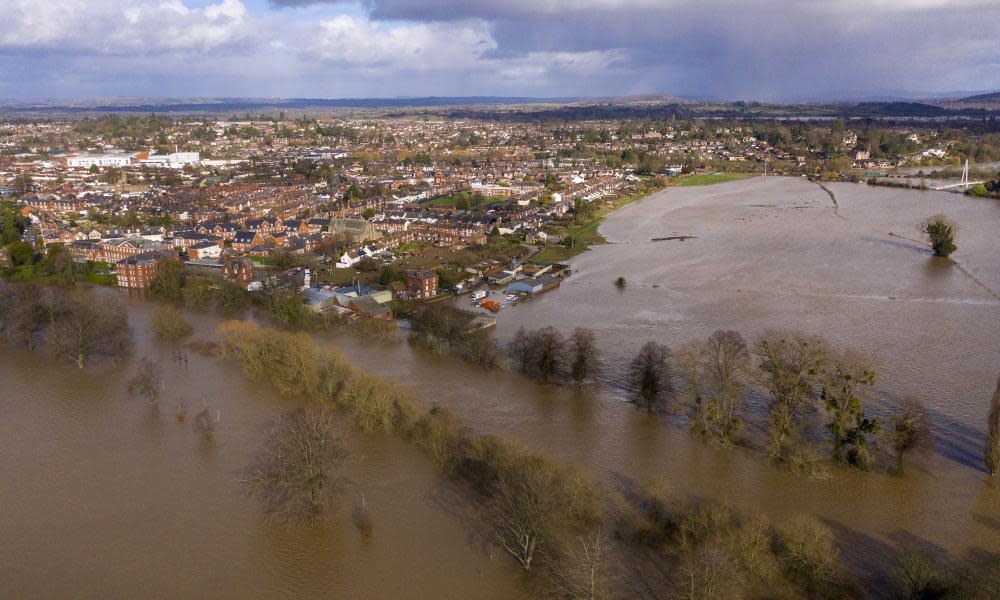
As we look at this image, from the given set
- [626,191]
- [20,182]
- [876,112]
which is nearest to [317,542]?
[626,191]

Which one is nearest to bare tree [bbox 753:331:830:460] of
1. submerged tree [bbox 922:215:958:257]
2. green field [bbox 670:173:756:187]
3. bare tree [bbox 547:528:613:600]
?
bare tree [bbox 547:528:613:600]

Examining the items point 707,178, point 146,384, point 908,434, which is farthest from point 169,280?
point 707,178

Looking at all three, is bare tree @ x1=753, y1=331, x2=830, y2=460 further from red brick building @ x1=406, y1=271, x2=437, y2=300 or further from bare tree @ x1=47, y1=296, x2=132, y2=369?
bare tree @ x1=47, y1=296, x2=132, y2=369

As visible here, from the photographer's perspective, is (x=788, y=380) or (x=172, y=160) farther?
(x=172, y=160)

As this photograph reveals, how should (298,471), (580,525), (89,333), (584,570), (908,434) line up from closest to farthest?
(584,570)
(580,525)
(298,471)
(908,434)
(89,333)

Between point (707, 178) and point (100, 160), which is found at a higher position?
point (100, 160)

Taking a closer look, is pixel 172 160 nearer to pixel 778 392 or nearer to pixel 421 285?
pixel 421 285
